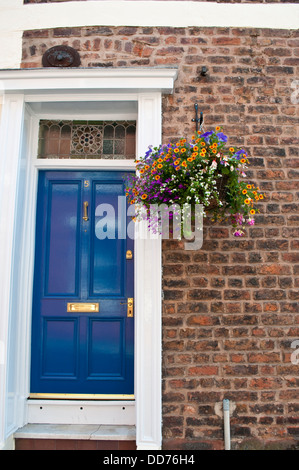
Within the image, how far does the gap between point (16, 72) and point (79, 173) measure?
1063 millimetres

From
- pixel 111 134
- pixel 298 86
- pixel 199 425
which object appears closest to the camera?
→ pixel 199 425

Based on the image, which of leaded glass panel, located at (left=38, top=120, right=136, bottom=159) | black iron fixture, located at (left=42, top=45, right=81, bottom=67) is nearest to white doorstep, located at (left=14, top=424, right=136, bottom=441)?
leaded glass panel, located at (left=38, top=120, right=136, bottom=159)

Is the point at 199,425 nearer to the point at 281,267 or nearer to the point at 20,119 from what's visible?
the point at 281,267

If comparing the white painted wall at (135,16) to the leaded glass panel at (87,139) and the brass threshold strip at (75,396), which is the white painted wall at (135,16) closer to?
the leaded glass panel at (87,139)

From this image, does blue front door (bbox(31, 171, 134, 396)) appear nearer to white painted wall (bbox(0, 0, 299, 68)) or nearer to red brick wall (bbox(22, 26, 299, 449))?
red brick wall (bbox(22, 26, 299, 449))

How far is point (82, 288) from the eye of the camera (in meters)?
3.14

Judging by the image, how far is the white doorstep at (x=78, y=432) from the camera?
9.16ft

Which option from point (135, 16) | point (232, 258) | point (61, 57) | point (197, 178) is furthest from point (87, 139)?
point (232, 258)

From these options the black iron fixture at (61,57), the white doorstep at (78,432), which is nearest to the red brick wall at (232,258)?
the black iron fixture at (61,57)

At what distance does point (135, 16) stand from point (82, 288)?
2.71m

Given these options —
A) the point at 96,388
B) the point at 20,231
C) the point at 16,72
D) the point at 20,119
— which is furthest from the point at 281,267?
the point at 16,72

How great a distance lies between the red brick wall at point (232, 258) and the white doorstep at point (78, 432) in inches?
16.0

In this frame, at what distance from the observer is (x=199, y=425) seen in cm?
272

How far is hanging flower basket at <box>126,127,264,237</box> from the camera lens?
2.33 meters
